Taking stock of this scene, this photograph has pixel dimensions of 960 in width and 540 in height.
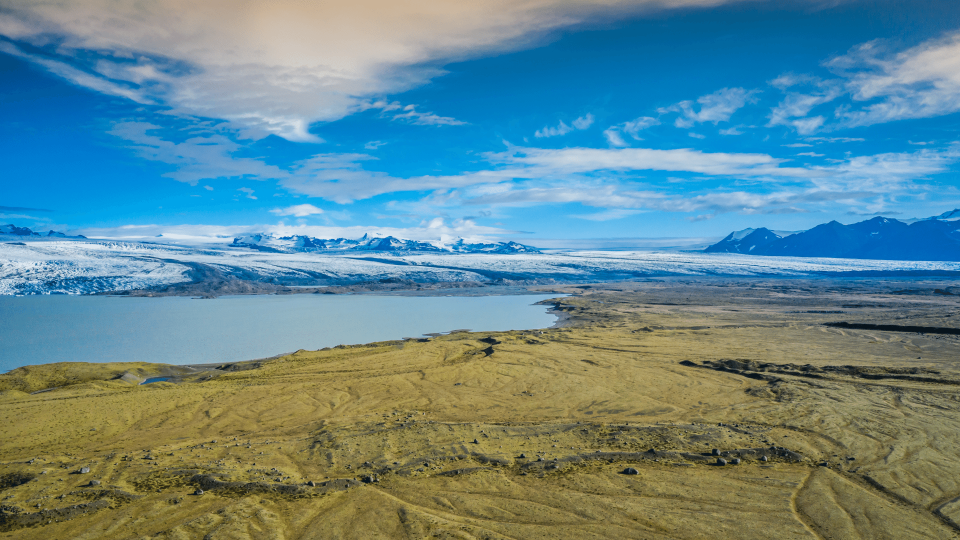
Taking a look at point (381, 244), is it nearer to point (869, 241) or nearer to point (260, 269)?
point (260, 269)

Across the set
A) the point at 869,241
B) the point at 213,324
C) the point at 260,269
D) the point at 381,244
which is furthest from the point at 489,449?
the point at 869,241

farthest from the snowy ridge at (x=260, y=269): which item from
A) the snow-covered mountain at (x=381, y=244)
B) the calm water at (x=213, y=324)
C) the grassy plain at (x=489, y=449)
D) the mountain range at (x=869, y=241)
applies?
the snow-covered mountain at (x=381, y=244)

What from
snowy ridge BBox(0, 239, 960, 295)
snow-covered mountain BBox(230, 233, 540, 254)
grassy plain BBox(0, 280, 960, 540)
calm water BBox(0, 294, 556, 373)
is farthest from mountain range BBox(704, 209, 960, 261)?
grassy plain BBox(0, 280, 960, 540)

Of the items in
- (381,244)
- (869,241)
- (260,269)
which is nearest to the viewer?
(260,269)

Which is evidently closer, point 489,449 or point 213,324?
point 489,449

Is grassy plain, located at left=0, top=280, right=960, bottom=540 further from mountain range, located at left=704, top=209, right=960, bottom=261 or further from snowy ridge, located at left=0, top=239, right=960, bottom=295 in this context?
mountain range, located at left=704, top=209, right=960, bottom=261

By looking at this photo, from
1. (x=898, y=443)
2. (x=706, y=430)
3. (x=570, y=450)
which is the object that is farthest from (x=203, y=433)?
(x=898, y=443)
